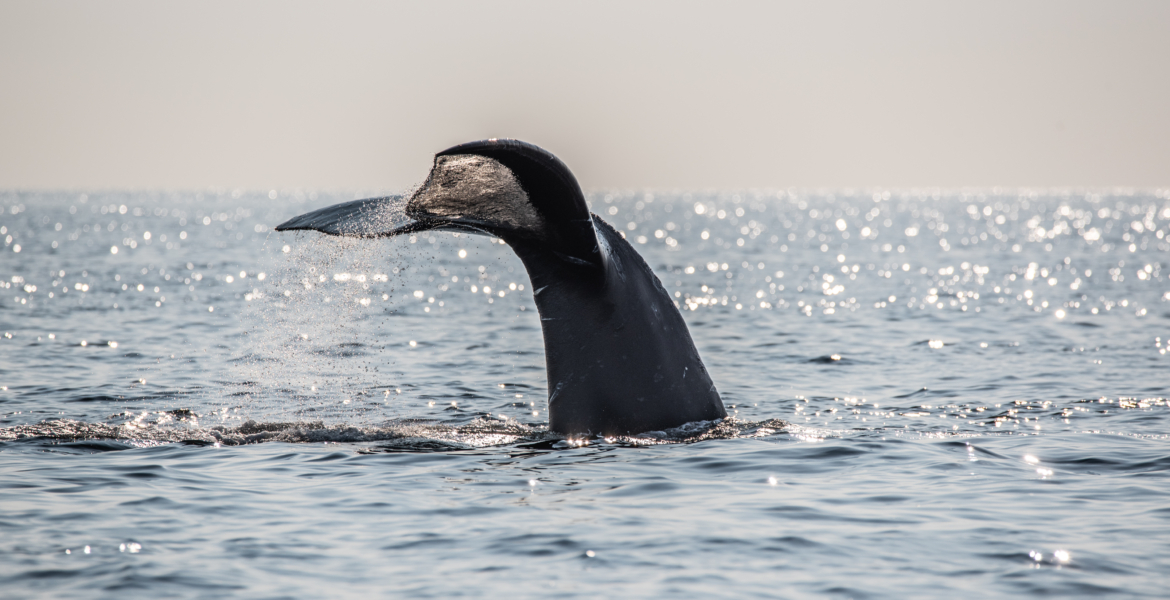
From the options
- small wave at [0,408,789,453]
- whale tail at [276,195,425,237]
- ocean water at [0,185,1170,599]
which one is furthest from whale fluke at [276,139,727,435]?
ocean water at [0,185,1170,599]

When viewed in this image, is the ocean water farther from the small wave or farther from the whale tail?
the whale tail

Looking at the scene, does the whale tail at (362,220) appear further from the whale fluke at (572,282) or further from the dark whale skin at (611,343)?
the dark whale skin at (611,343)

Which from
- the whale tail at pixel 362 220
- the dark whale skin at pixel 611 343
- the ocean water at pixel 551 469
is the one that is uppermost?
the whale tail at pixel 362 220

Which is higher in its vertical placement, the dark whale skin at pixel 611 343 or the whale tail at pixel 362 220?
the whale tail at pixel 362 220

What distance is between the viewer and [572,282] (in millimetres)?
9031

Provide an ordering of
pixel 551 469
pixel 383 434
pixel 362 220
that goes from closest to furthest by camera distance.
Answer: pixel 362 220 < pixel 551 469 < pixel 383 434

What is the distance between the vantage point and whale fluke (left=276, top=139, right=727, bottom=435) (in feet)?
27.1

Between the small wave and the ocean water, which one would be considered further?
the small wave

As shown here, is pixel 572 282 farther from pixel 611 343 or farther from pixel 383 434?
pixel 383 434

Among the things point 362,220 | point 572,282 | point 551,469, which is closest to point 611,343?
point 572,282

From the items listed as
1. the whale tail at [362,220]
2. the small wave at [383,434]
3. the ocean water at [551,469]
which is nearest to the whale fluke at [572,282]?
the whale tail at [362,220]

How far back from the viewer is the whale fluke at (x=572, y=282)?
8.25 m

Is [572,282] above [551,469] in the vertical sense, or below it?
above

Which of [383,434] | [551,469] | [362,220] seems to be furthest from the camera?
[383,434]
